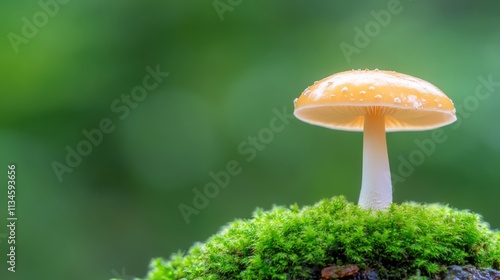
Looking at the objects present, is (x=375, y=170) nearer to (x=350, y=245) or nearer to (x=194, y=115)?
(x=350, y=245)

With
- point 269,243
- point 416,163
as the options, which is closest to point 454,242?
point 269,243

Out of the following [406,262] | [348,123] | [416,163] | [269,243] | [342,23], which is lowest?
[406,262]

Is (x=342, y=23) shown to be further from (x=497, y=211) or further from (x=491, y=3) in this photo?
(x=497, y=211)

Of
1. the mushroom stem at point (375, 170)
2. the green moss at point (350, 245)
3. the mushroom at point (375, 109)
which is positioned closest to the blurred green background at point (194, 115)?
the mushroom at point (375, 109)

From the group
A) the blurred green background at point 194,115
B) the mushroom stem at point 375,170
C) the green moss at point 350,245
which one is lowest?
the green moss at point 350,245

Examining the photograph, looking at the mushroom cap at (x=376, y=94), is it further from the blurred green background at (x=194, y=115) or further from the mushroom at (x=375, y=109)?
the blurred green background at (x=194, y=115)

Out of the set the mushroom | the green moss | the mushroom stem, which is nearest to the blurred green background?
the mushroom
